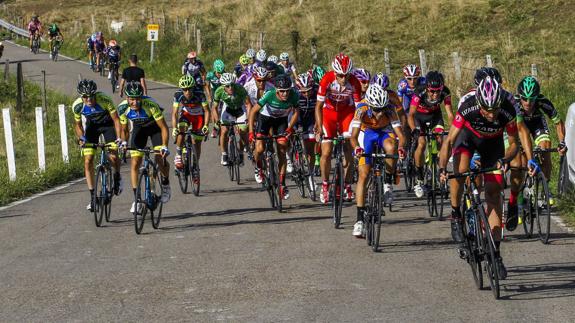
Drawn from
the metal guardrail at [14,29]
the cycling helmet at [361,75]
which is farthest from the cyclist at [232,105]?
the metal guardrail at [14,29]

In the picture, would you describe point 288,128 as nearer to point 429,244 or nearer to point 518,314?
point 429,244

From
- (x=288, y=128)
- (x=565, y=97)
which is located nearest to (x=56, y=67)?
(x=565, y=97)

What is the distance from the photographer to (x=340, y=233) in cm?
1286

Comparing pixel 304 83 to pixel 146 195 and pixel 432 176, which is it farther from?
pixel 146 195

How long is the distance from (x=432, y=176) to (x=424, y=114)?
130 centimetres

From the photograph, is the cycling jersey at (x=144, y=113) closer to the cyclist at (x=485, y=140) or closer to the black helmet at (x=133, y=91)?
the black helmet at (x=133, y=91)

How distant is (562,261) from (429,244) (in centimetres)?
176

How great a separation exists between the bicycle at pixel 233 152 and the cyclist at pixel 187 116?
75cm

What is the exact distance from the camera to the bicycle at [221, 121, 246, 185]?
1831cm

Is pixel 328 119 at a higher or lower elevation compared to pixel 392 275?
higher

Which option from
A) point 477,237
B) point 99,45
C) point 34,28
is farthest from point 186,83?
point 34,28

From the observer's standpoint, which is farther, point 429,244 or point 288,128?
point 288,128

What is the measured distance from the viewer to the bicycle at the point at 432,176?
13906 mm

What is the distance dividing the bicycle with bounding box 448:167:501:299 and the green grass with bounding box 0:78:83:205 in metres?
9.42
